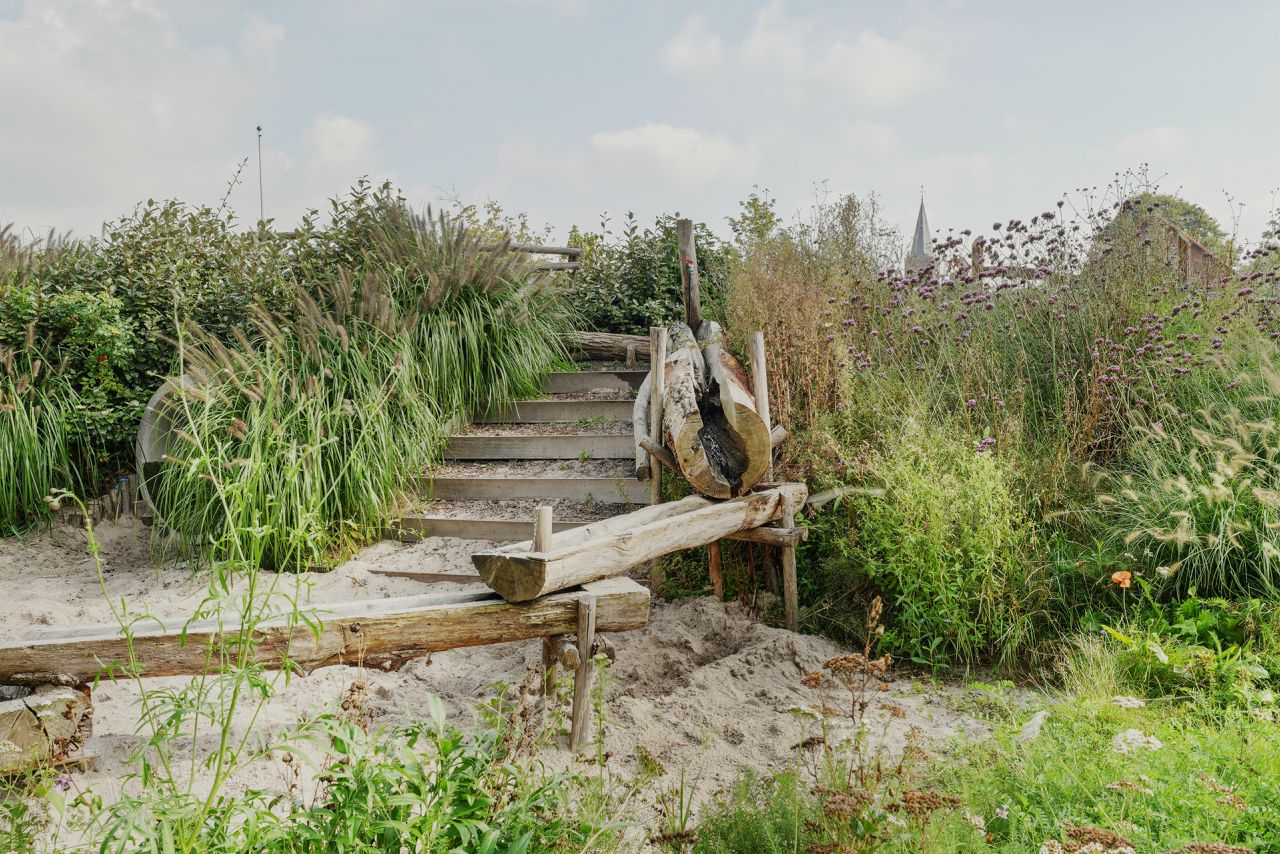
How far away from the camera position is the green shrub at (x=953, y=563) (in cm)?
453

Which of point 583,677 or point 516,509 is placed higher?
point 516,509

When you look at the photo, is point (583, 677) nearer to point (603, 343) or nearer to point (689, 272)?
point (689, 272)

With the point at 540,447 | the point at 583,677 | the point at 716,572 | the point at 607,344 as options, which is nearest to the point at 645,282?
the point at 607,344

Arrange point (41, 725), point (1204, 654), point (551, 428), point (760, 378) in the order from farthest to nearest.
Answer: point (551, 428) → point (760, 378) → point (1204, 654) → point (41, 725)

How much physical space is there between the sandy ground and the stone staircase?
30cm

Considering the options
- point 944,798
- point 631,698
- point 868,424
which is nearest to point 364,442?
point 631,698

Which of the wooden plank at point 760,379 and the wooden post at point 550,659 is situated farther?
the wooden plank at point 760,379

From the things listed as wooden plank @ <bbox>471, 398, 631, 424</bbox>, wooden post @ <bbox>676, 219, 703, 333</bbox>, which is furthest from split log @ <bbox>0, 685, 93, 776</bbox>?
wooden post @ <bbox>676, 219, 703, 333</bbox>

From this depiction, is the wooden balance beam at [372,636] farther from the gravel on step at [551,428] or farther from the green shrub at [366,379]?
the gravel on step at [551,428]

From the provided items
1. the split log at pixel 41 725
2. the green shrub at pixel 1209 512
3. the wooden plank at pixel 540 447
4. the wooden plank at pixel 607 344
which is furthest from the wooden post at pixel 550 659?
the wooden plank at pixel 607 344

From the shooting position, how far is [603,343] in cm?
887

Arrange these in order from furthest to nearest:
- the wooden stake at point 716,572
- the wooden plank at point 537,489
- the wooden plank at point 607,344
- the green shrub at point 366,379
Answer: the wooden plank at point 607,344, the wooden plank at point 537,489, the green shrub at point 366,379, the wooden stake at point 716,572

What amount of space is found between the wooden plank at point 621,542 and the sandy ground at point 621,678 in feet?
1.65

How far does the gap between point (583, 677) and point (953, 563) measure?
7.04 ft
